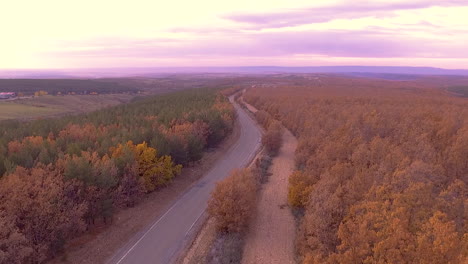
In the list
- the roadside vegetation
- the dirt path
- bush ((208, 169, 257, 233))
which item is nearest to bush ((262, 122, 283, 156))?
the dirt path

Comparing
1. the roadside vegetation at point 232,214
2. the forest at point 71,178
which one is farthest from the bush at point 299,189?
the forest at point 71,178

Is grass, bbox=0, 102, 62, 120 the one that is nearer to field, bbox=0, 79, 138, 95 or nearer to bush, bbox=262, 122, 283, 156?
field, bbox=0, 79, 138, 95

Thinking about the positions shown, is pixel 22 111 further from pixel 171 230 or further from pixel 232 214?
pixel 232 214

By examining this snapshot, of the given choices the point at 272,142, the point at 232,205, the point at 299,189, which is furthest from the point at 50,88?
the point at 299,189

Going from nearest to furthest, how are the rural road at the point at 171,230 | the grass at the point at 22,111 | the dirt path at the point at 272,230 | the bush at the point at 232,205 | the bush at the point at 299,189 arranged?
the dirt path at the point at 272,230 → the rural road at the point at 171,230 → the bush at the point at 232,205 → the bush at the point at 299,189 → the grass at the point at 22,111

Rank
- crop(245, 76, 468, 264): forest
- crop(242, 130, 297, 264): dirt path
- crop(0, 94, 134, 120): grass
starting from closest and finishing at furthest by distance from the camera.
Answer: crop(245, 76, 468, 264): forest, crop(242, 130, 297, 264): dirt path, crop(0, 94, 134, 120): grass

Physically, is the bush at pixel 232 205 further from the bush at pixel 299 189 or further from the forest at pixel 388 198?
the forest at pixel 388 198
